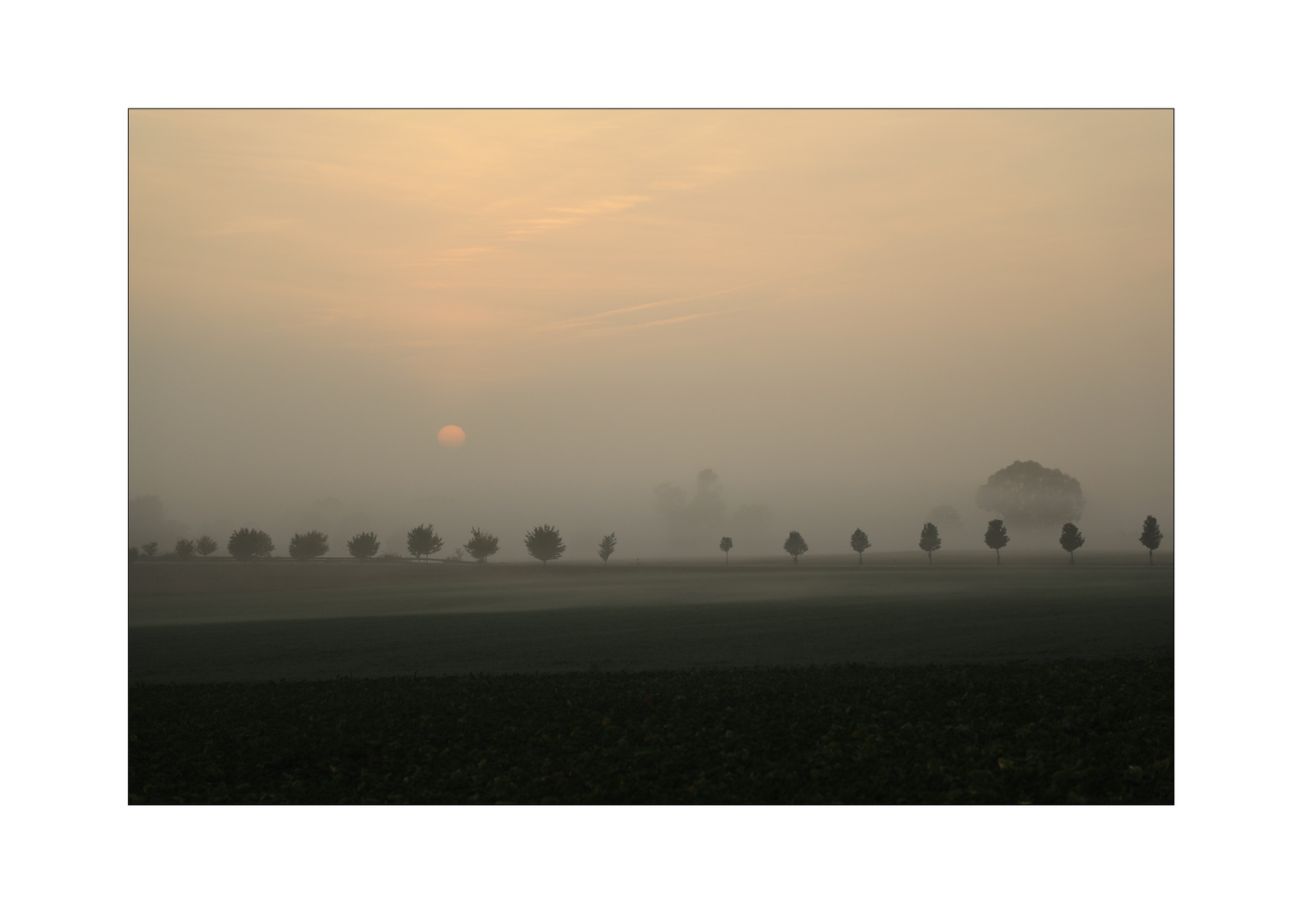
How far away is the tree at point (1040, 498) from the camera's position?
378ft

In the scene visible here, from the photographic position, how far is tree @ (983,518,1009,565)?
391 ft

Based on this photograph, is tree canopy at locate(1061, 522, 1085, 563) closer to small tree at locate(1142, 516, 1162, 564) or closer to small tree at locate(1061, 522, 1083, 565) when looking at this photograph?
small tree at locate(1061, 522, 1083, 565)

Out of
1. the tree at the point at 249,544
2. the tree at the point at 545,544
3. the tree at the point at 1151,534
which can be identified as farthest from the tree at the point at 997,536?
the tree at the point at 249,544

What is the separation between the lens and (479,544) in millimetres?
104312

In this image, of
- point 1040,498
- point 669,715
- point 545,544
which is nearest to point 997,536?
point 1040,498

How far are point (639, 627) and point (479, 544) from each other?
76.5 meters

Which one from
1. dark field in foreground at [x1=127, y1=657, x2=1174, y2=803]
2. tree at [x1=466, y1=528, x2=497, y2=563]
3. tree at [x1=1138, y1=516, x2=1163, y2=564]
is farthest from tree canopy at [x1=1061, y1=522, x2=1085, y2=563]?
dark field in foreground at [x1=127, y1=657, x2=1174, y2=803]

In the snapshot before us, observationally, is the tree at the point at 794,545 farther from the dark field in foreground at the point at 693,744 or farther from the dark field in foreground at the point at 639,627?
the dark field in foreground at the point at 693,744

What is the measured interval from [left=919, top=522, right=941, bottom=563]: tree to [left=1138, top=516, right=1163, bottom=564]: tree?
35.8 meters

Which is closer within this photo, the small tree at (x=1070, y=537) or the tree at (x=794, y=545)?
the small tree at (x=1070, y=537)

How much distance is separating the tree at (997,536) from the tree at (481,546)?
65606 mm

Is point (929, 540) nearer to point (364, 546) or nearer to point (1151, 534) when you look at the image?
Answer: point (1151, 534)

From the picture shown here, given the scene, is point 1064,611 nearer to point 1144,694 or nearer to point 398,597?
point 1144,694

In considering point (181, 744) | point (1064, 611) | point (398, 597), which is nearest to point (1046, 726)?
point (181, 744)
